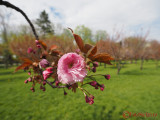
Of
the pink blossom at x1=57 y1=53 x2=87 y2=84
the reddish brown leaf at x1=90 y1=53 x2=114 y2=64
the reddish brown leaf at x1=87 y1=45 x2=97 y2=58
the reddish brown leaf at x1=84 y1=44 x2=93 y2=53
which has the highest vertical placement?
the reddish brown leaf at x1=84 y1=44 x2=93 y2=53

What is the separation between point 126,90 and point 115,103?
1.58 meters

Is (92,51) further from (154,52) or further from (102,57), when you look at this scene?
(154,52)

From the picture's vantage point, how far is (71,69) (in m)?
0.38

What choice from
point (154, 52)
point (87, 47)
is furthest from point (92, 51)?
point (154, 52)

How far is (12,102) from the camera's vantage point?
3.66 m

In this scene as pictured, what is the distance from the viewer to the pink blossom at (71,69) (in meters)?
0.37

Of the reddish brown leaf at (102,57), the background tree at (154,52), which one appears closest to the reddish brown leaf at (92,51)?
the reddish brown leaf at (102,57)

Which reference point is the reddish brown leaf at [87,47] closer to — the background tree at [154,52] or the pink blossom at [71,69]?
the pink blossom at [71,69]

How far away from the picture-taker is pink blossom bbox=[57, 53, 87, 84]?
0.37 metres

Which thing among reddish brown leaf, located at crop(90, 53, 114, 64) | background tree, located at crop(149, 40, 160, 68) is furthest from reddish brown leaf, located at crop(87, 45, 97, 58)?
background tree, located at crop(149, 40, 160, 68)

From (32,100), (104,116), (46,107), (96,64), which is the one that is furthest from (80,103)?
(96,64)

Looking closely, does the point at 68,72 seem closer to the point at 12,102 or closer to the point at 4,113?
the point at 4,113

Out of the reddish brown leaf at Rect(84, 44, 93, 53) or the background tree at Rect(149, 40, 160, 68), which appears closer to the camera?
the reddish brown leaf at Rect(84, 44, 93, 53)

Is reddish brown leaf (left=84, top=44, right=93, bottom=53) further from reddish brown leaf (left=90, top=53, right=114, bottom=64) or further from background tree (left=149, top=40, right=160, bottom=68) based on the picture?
background tree (left=149, top=40, right=160, bottom=68)
